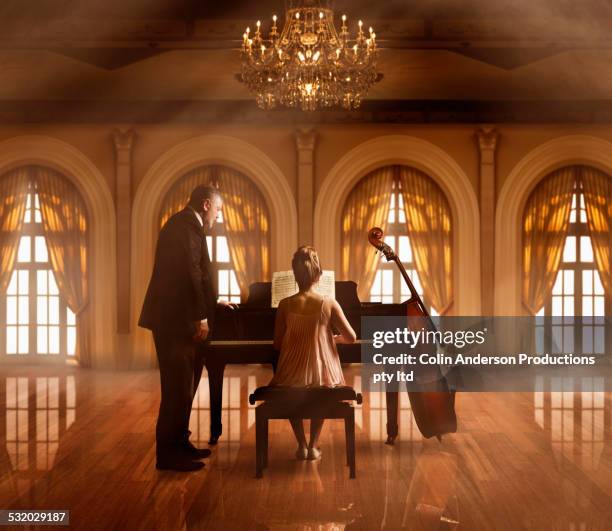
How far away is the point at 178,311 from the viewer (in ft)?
16.0

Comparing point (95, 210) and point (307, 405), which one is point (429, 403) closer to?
point (307, 405)

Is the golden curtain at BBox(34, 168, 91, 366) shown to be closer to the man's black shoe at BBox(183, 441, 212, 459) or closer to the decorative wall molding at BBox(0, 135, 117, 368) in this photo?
the decorative wall molding at BBox(0, 135, 117, 368)

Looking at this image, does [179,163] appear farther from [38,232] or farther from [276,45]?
[276,45]

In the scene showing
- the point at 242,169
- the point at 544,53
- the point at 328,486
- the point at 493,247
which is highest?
the point at 544,53

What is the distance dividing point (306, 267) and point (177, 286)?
2.72 ft

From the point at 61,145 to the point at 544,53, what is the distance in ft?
21.3

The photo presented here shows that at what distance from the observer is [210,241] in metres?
10.7

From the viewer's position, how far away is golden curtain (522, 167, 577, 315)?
10500mm

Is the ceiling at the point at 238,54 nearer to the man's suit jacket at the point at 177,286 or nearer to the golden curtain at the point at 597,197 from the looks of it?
the golden curtain at the point at 597,197

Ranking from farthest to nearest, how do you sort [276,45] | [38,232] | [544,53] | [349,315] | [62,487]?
1. [38,232]
2. [544,53]
3. [276,45]
4. [349,315]
5. [62,487]

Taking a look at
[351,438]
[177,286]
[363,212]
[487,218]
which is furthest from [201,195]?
[487,218]

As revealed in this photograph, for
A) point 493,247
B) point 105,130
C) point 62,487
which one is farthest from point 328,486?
point 105,130

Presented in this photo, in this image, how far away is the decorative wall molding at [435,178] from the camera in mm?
10383

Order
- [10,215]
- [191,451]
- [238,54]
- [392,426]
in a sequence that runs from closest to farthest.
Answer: [191,451]
[392,426]
[238,54]
[10,215]
